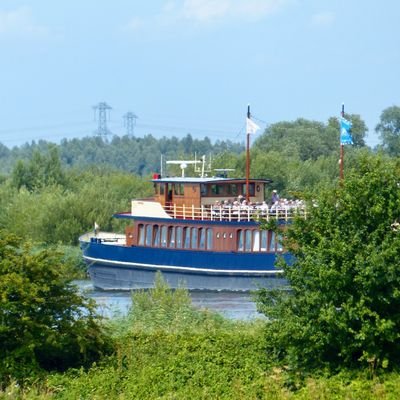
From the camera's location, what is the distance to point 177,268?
43.1m

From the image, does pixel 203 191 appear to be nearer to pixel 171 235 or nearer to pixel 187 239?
pixel 187 239

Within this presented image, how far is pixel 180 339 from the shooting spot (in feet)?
70.7

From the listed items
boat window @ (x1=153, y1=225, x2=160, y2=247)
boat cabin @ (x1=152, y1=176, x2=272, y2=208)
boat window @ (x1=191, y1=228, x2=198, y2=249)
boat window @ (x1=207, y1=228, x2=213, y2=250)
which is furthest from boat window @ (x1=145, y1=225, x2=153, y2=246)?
boat window @ (x1=207, y1=228, x2=213, y2=250)

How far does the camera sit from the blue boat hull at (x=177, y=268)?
41.8 metres

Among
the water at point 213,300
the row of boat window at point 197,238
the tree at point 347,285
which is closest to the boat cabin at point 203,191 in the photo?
the row of boat window at point 197,238

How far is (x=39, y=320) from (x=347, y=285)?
5.13m

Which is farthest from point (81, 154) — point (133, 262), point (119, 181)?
point (133, 262)

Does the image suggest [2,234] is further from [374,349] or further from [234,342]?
[374,349]

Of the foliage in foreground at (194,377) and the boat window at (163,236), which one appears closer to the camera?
the foliage in foreground at (194,377)

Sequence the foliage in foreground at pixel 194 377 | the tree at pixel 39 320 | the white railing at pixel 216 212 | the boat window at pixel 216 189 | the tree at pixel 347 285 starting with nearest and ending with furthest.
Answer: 1. the foliage in foreground at pixel 194 377
2. the tree at pixel 347 285
3. the tree at pixel 39 320
4. the white railing at pixel 216 212
5. the boat window at pixel 216 189

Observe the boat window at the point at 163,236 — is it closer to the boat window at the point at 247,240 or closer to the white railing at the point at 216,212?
the white railing at the point at 216,212

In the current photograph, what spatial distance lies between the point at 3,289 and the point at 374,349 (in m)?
6.08

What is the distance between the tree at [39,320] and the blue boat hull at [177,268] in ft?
63.4

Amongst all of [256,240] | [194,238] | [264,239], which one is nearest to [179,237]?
[194,238]
